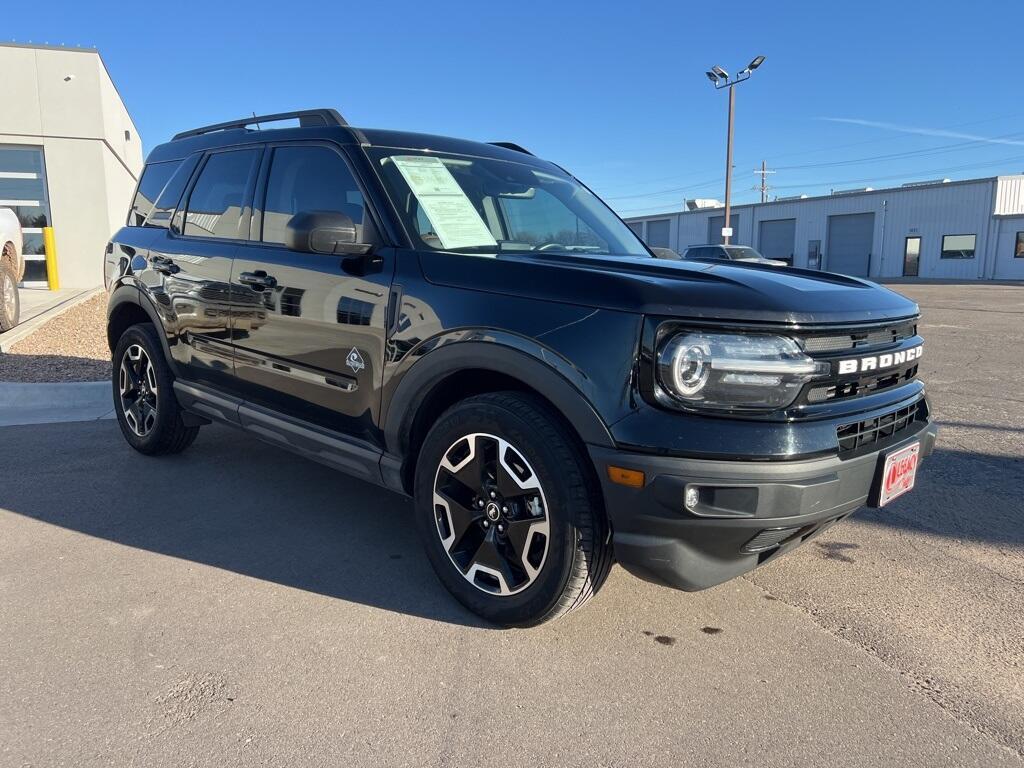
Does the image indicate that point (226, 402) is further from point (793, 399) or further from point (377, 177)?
point (793, 399)

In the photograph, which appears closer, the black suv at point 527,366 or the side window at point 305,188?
the black suv at point 527,366

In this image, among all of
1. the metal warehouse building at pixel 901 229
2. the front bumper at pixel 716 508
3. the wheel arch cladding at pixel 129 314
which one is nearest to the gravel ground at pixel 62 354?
the wheel arch cladding at pixel 129 314

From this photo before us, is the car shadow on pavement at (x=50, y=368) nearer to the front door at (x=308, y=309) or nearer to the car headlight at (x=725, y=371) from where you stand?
the front door at (x=308, y=309)

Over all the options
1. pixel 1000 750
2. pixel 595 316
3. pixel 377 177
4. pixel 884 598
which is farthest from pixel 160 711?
pixel 884 598

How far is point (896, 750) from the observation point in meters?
2.26

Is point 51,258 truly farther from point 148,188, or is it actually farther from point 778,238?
point 778,238

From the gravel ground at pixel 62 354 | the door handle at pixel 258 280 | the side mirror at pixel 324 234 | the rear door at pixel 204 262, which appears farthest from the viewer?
the gravel ground at pixel 62 354

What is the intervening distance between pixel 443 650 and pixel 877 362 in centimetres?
186

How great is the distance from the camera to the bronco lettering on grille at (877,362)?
2574 millimetres

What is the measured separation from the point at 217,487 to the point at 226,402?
71 cm

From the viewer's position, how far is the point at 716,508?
7.79ft

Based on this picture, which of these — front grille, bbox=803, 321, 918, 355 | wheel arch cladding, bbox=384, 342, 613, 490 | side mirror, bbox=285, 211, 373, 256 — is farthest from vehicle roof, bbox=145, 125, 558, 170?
front grille, bbox=803, 321, 918, 355

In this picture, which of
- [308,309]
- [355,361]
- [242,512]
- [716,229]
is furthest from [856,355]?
[716,229]

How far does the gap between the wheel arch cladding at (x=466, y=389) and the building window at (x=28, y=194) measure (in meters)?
16.3
